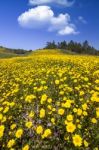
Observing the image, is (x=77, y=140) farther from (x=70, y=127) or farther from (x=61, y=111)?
(x=61, y=111)

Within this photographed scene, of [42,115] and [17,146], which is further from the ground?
[42,115]

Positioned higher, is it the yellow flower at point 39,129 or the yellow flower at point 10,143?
the yellow flower at point 39,129

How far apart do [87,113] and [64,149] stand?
138 cm

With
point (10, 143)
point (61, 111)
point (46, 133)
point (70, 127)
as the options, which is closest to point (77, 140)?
point (70, 127)

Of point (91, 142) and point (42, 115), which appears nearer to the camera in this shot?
point (91, 142)

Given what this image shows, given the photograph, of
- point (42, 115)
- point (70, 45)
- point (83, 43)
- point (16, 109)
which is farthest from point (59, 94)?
point (83, 43)

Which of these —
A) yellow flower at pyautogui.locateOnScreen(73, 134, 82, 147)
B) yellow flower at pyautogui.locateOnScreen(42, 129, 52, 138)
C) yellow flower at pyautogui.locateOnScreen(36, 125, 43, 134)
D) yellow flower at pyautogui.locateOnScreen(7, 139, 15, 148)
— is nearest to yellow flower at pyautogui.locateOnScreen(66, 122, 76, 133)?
yellow flower at pyautogui.locateOnScreen(73, 134, 82, 147)

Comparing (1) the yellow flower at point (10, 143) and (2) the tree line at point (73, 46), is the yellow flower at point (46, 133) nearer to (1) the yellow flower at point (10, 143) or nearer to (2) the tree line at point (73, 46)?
(1) the yellow flower at point (10, 143)

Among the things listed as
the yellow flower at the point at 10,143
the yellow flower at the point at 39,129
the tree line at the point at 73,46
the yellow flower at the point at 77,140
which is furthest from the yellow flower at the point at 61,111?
the tree line at the point at 73,46

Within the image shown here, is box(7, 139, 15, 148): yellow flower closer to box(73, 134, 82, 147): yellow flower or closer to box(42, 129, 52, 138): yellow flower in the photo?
box(42, 129, 52, 138): yellow flower

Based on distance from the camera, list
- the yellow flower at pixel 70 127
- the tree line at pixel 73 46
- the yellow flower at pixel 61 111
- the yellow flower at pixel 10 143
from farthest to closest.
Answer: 1. the tree line at pixel 73 46
2. the yellow flower at pixel 61 111
3. the yellow flower at pixel 10 143
4. the yellow flower at pixel 70 127

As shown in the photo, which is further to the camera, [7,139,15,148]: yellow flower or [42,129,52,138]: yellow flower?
[7,139,15,148]: yellow flower

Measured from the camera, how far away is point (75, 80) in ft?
28.2

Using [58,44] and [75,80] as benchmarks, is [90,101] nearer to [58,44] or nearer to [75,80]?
[75,80]
